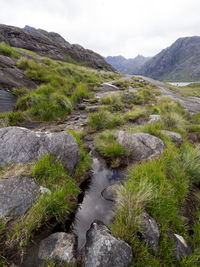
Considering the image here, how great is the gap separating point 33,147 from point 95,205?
252 centimetres

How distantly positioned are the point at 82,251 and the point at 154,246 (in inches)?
53.3

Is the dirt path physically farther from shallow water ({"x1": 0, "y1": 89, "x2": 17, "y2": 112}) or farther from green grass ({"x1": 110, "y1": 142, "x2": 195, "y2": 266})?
shallow water ({"x1": 0, "y1": 89, "x2": 17, "y2": 112})

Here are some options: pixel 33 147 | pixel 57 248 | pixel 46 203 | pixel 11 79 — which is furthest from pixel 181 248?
pixel 11 79

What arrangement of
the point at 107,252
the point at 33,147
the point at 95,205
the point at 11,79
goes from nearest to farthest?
the point at 107,252, the point at 95,205, the point at 33,147, the point at 11,79

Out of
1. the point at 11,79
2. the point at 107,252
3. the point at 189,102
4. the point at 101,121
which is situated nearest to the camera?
the point at 107,252

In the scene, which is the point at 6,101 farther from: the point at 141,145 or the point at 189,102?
the point at 189,102

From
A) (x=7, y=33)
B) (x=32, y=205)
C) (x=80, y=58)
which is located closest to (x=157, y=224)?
(x=32, y=205)

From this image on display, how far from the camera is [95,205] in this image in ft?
11.3

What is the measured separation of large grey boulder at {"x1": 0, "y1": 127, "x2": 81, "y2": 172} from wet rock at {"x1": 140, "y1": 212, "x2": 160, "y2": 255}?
2473 mm

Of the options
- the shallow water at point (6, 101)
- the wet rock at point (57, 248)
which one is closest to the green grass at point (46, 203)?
the wet rock at point (57, 248)

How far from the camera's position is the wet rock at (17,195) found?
2408 millimetres

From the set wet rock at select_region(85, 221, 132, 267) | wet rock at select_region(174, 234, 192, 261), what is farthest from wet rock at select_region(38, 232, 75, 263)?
wet rock at select_region(174, 234, 192, 261)

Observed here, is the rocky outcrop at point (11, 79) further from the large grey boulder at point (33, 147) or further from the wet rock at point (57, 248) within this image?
the wet rock at point (57, 248)

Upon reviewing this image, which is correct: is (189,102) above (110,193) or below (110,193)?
above
